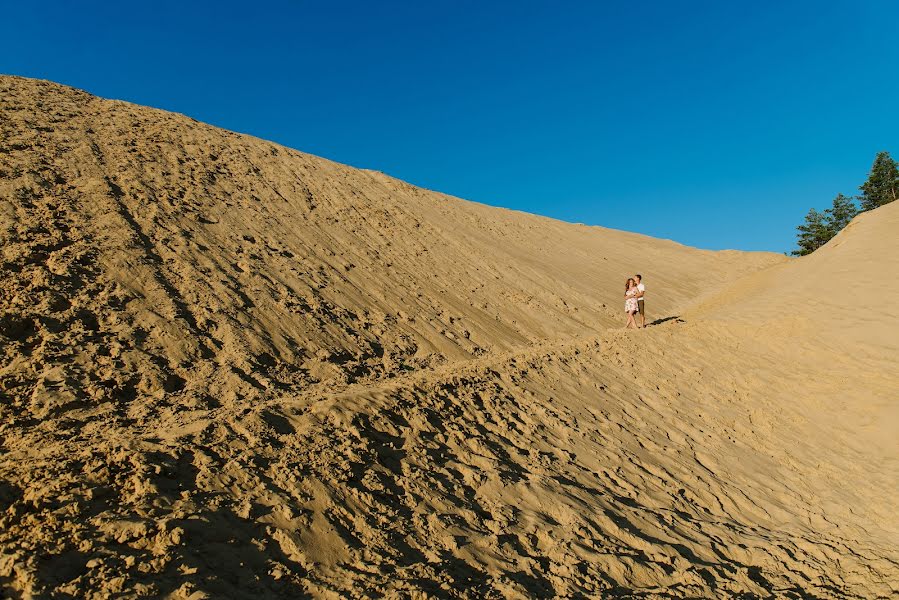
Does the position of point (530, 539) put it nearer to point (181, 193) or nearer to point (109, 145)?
point (181, 193)

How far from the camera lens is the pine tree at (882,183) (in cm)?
3691

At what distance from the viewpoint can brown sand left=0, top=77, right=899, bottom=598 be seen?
3490 mm

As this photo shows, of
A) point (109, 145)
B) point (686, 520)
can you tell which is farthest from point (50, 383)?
point (109, 145)

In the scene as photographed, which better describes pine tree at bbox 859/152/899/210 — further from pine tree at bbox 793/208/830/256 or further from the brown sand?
the brown sand

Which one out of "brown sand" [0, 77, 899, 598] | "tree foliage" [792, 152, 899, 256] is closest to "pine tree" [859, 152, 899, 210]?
"tree foliage" [792, 152, 899, 256]

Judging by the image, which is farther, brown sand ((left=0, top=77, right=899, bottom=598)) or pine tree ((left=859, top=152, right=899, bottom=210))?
pine tree ((left=859, top=152, right=899, bottom=210))

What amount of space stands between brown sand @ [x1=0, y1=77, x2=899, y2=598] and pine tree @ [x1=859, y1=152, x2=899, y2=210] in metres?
30.0

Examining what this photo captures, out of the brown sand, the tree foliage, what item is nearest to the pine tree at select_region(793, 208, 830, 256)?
the tree foliage

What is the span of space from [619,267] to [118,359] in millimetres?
19336

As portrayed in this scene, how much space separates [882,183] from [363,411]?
45.3 metres

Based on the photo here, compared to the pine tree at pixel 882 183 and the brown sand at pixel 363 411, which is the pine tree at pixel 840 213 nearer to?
the pine tree at pixel 882 183

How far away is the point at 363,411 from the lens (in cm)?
521

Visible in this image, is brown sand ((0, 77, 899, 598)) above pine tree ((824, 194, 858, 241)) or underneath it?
underneath

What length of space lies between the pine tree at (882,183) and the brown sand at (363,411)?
30023 mm
